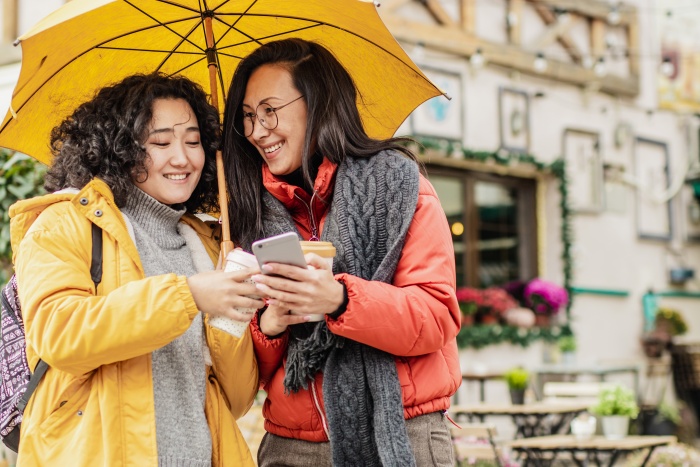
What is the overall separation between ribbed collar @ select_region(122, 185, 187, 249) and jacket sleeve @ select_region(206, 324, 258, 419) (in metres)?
0.27

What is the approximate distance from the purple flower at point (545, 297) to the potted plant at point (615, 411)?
3.63 m

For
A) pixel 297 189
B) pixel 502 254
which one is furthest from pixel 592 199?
pixel 297 189

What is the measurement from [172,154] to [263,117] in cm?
28

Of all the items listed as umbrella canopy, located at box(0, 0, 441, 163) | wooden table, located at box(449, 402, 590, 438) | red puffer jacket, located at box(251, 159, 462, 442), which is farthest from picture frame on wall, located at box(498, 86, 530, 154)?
red puffer jacket, located at box(251, 159, 462, 442)

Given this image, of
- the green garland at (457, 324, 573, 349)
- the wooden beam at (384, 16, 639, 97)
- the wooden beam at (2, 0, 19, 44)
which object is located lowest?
the green garland at (457, 324, 573, 349)

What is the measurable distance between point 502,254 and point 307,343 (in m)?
7.38

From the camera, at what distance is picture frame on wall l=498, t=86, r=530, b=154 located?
929 centimetres

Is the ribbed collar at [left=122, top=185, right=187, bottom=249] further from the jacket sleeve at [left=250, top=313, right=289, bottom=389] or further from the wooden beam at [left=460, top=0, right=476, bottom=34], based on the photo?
the wooden beam at [left=460, top=0, right=476, bottom=34]

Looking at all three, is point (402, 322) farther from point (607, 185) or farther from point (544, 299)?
point (607, 185)

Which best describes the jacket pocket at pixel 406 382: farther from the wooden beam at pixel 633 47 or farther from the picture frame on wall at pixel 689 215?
the picture frame on wall at pixel 689 215

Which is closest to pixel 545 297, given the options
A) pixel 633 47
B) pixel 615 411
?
pixel 633 47

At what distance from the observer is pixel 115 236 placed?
2234 mm

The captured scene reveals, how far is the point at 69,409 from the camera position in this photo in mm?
2182

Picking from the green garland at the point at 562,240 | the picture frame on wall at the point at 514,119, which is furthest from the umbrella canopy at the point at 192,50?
the picture frame on wall at the point at 514,119
